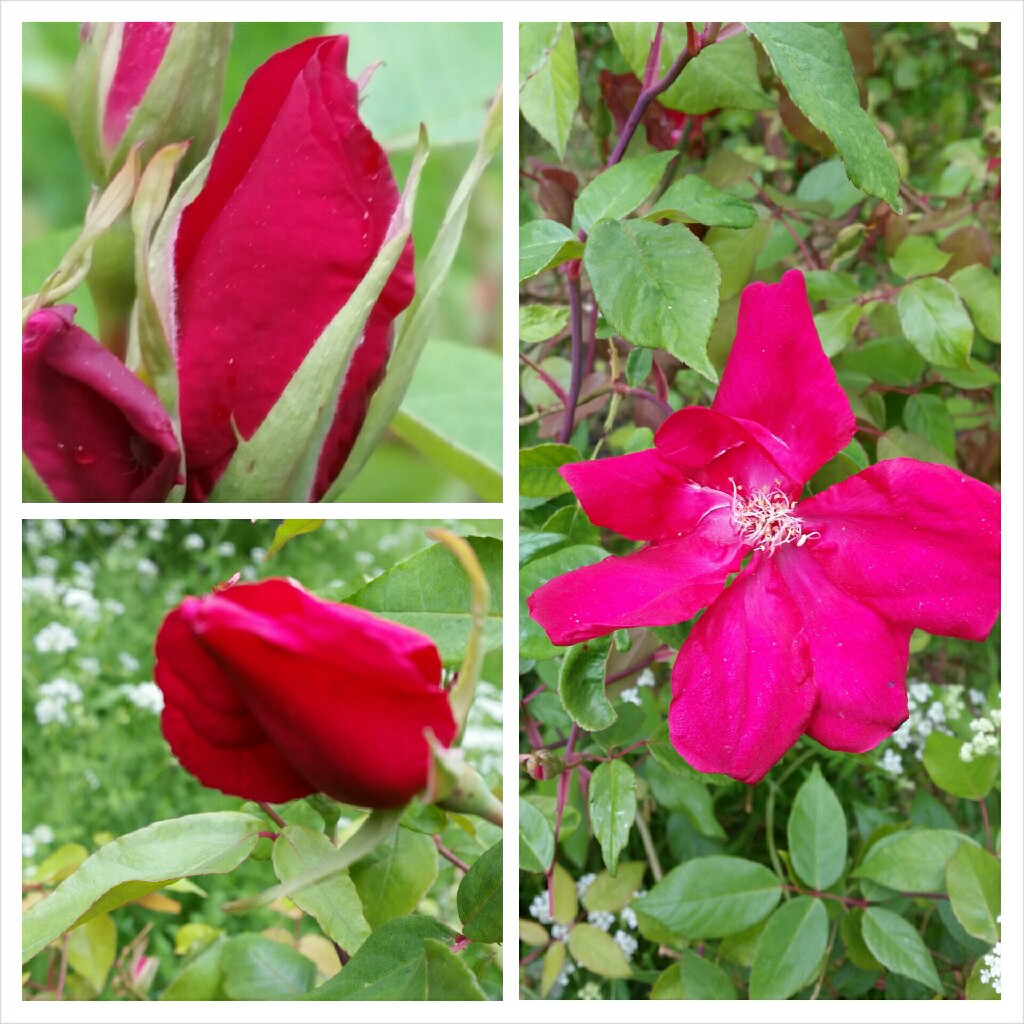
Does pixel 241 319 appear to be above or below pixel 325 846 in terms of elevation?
above

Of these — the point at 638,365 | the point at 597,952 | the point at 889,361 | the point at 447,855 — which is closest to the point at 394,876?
the point at 447,855

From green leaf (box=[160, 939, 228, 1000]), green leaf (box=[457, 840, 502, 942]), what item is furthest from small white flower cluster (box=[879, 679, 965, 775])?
green leaf (box=[160, 939, 228, 1000])

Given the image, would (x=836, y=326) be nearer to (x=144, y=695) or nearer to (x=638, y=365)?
(x=638, y=365)

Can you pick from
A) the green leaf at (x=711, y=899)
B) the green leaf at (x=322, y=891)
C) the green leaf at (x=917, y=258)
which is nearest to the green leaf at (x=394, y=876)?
the green leaf at (x=322, y=891)

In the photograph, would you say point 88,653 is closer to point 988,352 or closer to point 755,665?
point 755,665

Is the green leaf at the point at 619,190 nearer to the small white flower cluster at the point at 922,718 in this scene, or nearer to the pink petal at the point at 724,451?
the pink petal at the point at 724,451

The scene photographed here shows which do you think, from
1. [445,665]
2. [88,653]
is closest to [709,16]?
[445,665]
